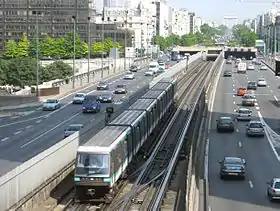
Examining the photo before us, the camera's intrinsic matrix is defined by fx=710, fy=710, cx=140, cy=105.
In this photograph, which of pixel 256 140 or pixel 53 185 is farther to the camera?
pixel 256 140

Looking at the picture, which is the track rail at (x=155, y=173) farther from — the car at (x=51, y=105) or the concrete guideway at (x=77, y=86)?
the concrete guideway at (x=77, y=86)

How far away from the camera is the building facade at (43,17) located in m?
191

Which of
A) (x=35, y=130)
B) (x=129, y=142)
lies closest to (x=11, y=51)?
(x=35, y=130)

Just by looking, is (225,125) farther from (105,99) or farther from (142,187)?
(105,99)

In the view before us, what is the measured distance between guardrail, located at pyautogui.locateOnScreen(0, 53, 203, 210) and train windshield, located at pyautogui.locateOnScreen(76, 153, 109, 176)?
1.74 metres

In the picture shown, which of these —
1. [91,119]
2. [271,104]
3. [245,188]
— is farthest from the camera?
[271,104]

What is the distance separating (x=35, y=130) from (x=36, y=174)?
2488cm

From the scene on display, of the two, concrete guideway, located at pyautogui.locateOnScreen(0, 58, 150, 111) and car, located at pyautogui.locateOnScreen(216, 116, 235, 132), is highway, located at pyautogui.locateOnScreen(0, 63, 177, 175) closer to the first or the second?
concrete guideway, located at pyautogui.locateOnScreen(0, 58, 150, 111)

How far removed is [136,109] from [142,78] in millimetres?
71992

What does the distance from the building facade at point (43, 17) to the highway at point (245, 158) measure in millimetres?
121874

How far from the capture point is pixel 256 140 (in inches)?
1905

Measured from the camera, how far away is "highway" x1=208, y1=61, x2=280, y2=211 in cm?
2919

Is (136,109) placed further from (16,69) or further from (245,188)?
(16,69)

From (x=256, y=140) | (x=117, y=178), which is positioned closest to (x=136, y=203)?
(x=117, y=178)
